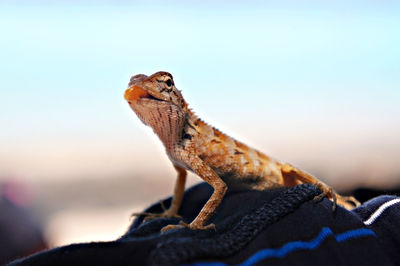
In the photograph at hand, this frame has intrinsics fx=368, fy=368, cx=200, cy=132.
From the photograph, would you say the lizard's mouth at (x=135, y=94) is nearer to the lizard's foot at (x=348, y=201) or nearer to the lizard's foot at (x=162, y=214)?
the lizard's foot at (x=162, y=214)

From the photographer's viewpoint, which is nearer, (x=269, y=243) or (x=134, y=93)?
(x=269, y=243)

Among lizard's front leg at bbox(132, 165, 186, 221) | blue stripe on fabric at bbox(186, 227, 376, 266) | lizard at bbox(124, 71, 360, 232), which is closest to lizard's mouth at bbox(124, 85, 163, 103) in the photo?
lizard at bbox(124, 71, 360, 232)

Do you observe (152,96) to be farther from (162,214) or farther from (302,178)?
(302,178)

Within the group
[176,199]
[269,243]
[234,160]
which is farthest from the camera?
[176,199]

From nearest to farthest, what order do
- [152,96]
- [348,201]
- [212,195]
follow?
1. [212,195]
2. [152,96]
3. [348,201]

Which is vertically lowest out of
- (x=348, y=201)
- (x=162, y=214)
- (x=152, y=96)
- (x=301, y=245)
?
(x=348, y=201)

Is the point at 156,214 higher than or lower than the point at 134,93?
lower

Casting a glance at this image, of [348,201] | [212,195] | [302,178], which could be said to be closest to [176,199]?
[212,195]

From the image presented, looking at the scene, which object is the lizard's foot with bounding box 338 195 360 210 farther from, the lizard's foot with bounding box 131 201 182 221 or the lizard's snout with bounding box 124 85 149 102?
the lizard's snout with bounding box 124 85 149 102
